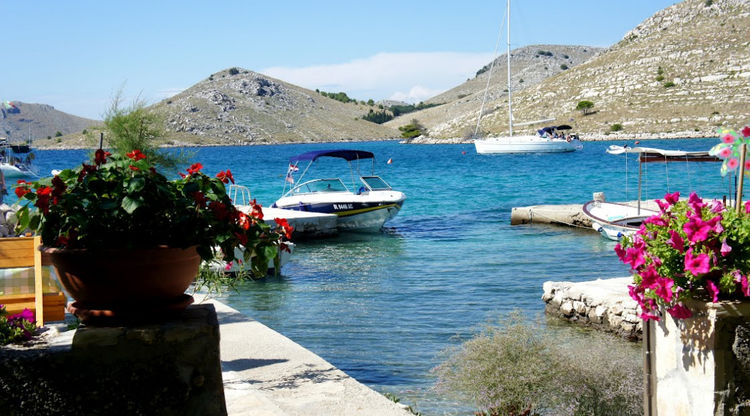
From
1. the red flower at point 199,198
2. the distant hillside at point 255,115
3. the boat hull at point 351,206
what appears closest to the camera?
the red flower at point 199,198

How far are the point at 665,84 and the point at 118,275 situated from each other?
10469 cm

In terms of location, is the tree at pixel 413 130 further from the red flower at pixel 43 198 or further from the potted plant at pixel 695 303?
the red flower at pixel 43 198

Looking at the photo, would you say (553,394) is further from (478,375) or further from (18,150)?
(18,150)

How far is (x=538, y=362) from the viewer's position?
6418 millimetres

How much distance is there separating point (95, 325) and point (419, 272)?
15371mm

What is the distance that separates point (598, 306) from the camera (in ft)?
37.4

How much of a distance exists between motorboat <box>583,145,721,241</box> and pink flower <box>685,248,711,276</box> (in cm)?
1637

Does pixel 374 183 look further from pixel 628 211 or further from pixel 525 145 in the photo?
pixel 525 145

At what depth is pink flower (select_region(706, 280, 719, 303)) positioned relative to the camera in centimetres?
385

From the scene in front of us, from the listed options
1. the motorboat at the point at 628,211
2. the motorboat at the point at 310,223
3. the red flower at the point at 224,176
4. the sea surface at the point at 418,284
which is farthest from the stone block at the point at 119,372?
the motorboat at the point at 310,223

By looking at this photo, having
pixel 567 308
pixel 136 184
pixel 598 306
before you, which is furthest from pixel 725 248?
pixel 567 308

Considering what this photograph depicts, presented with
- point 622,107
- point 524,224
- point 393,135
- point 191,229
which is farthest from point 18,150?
point 393,135

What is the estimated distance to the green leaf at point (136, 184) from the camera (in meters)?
3.13

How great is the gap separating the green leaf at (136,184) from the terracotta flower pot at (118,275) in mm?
262
